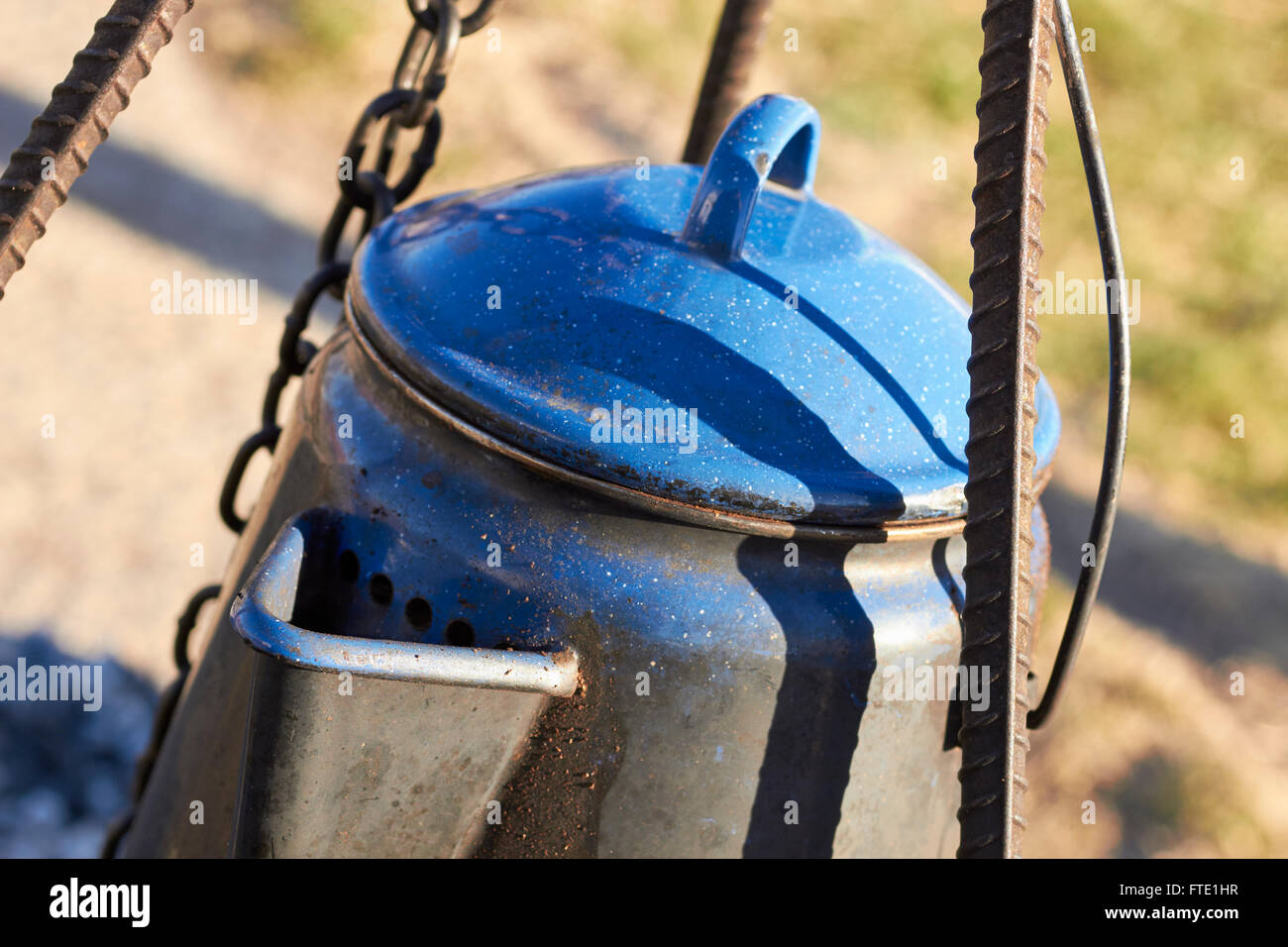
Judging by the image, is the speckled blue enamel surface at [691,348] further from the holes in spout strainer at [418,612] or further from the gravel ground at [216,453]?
the gravel ground at [216,453]

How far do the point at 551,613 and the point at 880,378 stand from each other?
313 millimetres

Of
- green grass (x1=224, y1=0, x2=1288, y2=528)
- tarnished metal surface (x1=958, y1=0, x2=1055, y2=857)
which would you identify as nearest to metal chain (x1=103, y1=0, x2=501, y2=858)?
tarnished metal surface (x1=958, y1=0, x2=1055, y2=857)

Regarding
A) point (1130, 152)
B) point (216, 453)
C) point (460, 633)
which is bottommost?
point (216, 453)

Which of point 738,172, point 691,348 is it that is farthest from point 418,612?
point 738,172

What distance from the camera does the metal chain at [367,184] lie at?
3.53 ft

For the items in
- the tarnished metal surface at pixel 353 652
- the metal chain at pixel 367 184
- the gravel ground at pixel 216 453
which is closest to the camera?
the tarnished metal surface at pixel 353 652

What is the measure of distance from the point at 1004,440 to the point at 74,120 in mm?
705

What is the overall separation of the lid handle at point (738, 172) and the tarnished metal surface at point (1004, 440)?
0.60ft

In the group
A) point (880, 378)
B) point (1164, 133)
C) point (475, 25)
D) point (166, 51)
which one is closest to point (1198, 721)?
point (880, 378)

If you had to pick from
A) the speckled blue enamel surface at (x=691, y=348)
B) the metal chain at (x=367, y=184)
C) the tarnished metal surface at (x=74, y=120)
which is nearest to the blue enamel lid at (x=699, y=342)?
the speckled blue enamel surface at (x=691, y=348)

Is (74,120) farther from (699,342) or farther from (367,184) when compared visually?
(699,342)

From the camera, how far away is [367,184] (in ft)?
3.76

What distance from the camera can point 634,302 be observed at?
90 centimetres
